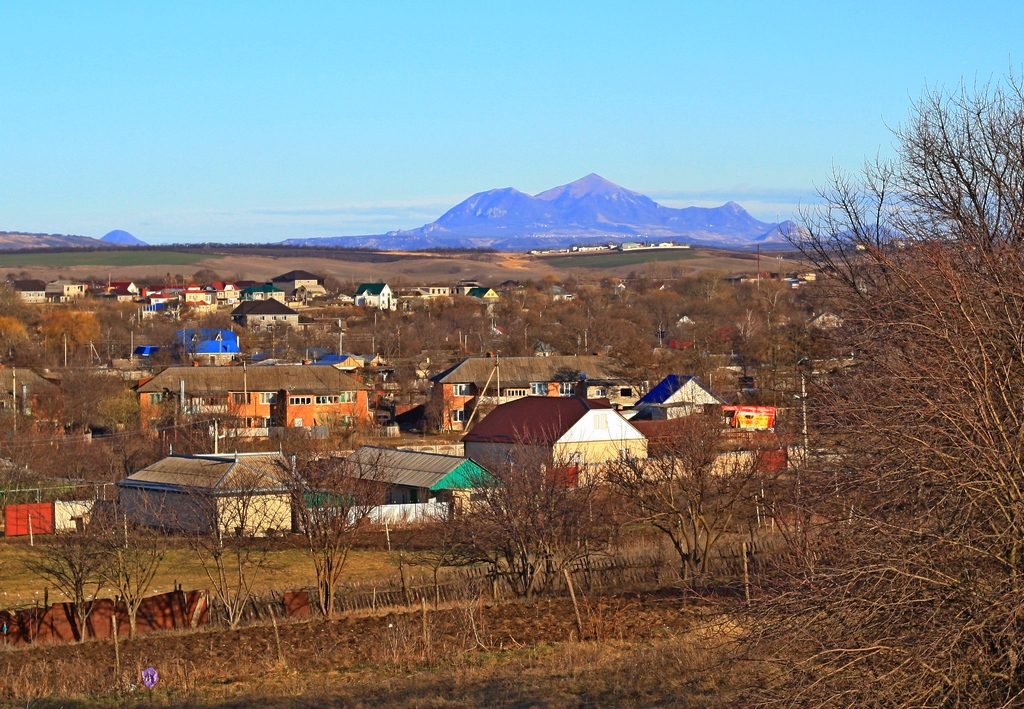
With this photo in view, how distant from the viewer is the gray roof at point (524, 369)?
41656 millimetres

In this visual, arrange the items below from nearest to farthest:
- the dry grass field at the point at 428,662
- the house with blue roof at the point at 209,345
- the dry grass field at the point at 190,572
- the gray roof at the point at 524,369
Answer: the dry grass field at the point at 428,662 < the dry grass field at the point at 190,572 < the gray roof at the point at 524,369 < the house with blue roof at the point at 209,345

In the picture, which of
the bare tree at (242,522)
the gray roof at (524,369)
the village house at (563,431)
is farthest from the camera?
the gray roof at (524,369)

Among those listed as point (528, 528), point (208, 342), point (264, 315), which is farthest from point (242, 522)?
point (264, 315)

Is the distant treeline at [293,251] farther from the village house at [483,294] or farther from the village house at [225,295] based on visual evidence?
the village house at [483,294]

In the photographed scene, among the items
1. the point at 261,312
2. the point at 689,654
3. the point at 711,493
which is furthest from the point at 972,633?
the point at 261,312

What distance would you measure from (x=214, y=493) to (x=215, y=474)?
3012 millimetres

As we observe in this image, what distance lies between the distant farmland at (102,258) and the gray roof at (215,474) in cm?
12801

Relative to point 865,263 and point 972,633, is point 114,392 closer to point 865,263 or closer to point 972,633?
point 865,263

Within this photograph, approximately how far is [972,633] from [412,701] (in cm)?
571

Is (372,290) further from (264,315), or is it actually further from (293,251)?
(293,251)

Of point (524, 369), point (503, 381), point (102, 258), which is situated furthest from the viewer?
point (102, 258)

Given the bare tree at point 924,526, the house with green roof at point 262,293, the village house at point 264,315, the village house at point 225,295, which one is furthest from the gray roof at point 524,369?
the house with green roof at point 262,293

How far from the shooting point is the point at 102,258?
155 metres

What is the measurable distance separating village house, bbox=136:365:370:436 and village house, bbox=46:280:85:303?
58177 millimetres
